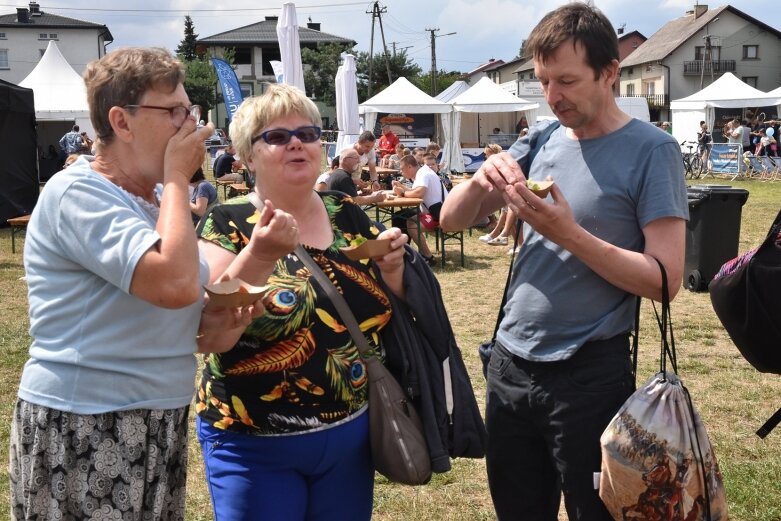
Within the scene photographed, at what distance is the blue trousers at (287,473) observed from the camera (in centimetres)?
226

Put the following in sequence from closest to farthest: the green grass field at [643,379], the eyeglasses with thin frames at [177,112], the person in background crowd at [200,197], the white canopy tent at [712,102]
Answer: the eyeglasses with thin frames at [177,112], the green grass field at [643,379], the person in background crowd at [200,197], the white canopy tent at [712,102]

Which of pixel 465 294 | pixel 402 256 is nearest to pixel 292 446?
pixel 402 256

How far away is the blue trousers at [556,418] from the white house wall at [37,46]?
6961cm

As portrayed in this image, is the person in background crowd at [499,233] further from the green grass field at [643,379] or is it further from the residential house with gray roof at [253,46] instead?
the residential house with gray roof at [253,46]

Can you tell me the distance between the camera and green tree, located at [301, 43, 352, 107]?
6738 cm

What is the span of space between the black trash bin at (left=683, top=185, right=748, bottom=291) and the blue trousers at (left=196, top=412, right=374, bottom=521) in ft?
24.7

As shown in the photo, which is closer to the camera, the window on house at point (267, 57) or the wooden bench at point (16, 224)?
the wooden bench at point (16, 224)

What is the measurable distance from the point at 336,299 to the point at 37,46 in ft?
244

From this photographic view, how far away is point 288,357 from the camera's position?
2254 mm

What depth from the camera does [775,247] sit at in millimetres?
2561

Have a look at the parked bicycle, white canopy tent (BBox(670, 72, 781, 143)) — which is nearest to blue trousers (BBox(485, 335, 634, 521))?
the parked bicycle

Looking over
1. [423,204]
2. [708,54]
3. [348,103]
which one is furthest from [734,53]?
[423,204]

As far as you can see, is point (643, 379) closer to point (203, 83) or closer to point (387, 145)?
point (387, 145)

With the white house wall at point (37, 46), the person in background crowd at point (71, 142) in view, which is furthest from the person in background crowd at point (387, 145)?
the white house wall at point (37, 46)
